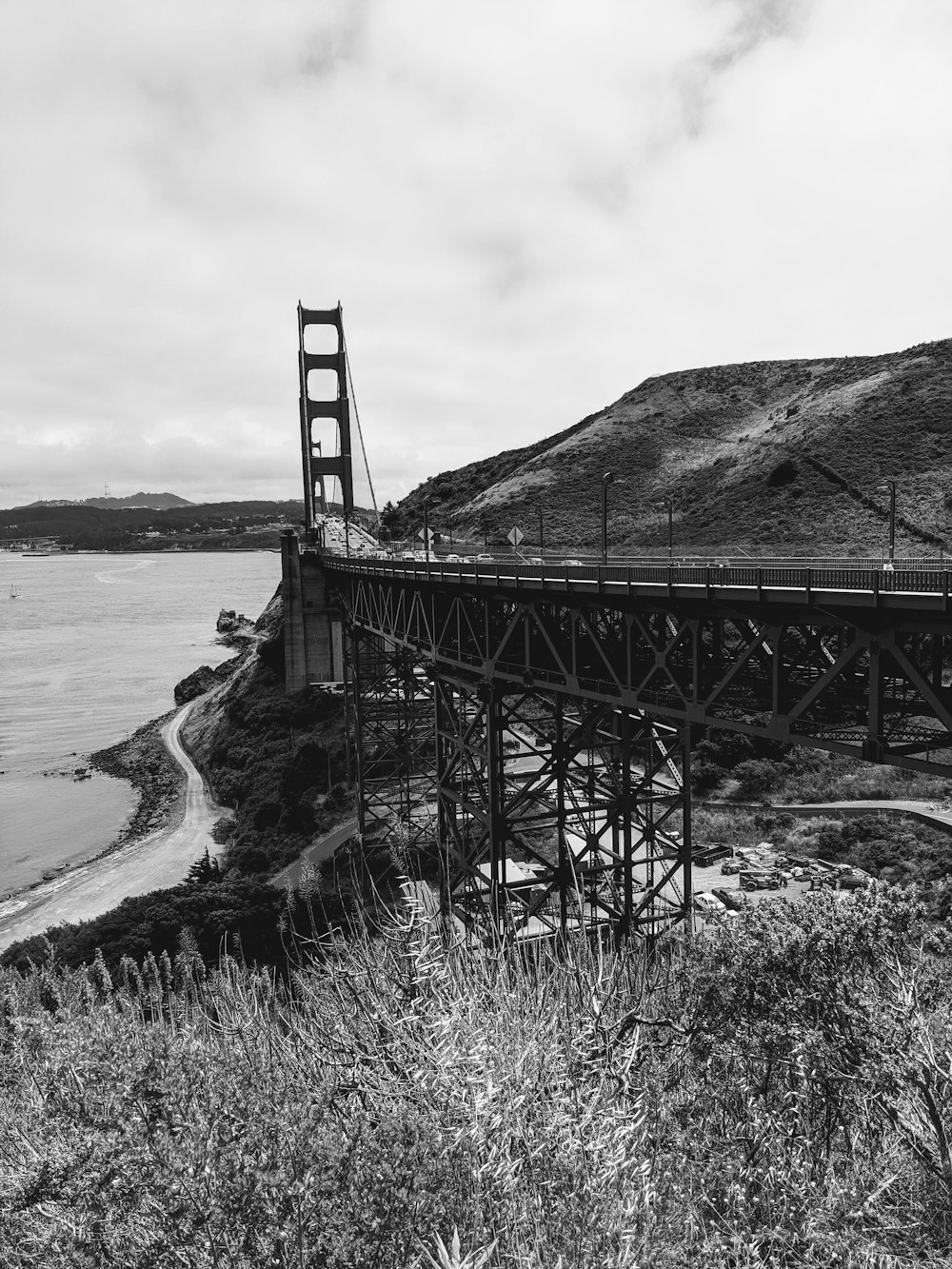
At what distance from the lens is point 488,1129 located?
17.2ft

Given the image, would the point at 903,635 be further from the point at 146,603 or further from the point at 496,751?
the point at 146,603

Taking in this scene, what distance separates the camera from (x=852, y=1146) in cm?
714

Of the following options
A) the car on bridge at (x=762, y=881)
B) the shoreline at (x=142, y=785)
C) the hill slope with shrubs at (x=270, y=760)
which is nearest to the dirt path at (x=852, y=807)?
the car on bridge at (x=762, y=881)

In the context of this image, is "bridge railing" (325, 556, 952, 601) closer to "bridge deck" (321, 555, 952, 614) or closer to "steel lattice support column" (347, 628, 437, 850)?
"bridge deck" (321, 555, 952, 614)

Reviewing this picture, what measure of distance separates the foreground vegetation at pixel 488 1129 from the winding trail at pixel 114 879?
1959cm

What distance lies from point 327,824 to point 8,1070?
26458 millimetres

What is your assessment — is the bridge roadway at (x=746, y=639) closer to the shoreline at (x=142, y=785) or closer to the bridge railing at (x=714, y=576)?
the bridge railing at (x=714, y=576)

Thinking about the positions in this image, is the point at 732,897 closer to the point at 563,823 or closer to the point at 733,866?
the point at 733,866

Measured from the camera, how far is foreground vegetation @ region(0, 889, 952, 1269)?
4.48 metres

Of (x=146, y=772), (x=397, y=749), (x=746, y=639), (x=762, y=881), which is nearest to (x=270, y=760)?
(x=146, y=772)

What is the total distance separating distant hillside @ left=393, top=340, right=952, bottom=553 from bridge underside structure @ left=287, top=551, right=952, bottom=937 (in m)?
27.0

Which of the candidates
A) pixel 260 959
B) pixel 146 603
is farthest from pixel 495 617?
pixel 146 603

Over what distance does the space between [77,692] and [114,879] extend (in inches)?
1726

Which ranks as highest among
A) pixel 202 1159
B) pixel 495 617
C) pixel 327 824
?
pixel 495 617
